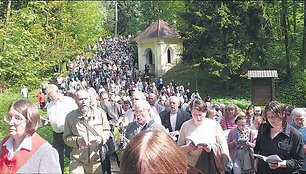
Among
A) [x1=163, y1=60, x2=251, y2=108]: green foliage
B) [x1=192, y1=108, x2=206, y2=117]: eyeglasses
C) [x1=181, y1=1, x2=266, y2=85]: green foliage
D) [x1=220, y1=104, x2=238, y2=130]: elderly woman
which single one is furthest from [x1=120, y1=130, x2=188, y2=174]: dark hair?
[x1=181, y1=1, x2=266, y2=85]: green foliage

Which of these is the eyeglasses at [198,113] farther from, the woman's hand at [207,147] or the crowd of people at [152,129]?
the woman's hand at [207,147]

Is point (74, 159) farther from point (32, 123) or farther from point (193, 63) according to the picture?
point (193, 63)

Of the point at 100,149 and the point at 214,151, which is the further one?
the point at 100,149

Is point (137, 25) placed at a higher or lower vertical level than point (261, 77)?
higher

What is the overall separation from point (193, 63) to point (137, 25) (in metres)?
34.6

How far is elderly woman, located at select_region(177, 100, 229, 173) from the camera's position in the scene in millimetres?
5355

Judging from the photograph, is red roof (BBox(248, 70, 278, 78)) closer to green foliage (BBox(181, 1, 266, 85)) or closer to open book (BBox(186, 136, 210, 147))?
green foliage (BBox(181, 1, 266, 85))

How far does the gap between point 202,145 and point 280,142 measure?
2.94ft

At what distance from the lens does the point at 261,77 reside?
20578mm

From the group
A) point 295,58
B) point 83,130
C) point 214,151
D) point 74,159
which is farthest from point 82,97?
point 295,58

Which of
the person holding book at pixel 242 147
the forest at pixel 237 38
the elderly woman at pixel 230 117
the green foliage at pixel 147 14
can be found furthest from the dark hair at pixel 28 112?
the green foliage at pixel 147 14

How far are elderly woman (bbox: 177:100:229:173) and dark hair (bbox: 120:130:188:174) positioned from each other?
3456mm

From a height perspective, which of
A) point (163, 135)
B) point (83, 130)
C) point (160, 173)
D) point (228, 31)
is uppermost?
point (228, 31)

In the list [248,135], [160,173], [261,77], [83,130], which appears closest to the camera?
[160,173]
